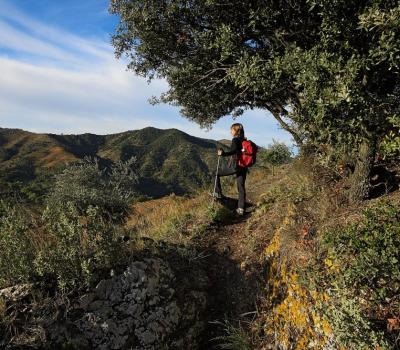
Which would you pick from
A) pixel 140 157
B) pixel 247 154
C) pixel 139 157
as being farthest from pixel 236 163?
pixel 140 157

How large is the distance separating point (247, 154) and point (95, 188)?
1334cm

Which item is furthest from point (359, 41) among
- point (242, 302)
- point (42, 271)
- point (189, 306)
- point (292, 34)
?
point (42, 271)

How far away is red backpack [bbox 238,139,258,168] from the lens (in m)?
11.1

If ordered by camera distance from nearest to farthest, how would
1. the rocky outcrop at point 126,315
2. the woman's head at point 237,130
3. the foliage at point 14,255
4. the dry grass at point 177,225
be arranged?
the rocky outcrop at point 126,315
the foliage at point 14,255
the dry grass at point 177,225
the woman's head at point 237,130

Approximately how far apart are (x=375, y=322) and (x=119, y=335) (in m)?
3.98

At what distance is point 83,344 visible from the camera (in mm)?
6047

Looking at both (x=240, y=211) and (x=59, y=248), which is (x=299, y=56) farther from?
(x=59, y=248)

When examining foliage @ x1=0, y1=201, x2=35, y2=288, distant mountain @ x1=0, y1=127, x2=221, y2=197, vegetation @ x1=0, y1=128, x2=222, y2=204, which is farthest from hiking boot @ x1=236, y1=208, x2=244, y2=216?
distant mountain @ x1=0, y1=127, x2=221, y2=197

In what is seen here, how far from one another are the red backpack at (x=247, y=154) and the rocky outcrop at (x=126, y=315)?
4492 millimetres

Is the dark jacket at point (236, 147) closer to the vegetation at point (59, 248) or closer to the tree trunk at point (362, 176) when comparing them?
the tree trunk at point (362, 176)

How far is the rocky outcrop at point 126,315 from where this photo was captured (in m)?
6.07

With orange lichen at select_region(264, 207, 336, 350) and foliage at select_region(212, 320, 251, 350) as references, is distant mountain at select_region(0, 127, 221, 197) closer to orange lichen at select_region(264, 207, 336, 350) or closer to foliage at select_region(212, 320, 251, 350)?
orange lichen at select_region(264, 207, 336, 350)

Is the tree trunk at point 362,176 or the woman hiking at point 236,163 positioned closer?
the tree trunk at point 362,176

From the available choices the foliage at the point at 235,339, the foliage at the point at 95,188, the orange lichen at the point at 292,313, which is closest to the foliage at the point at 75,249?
the foliage at the point at 235,339
